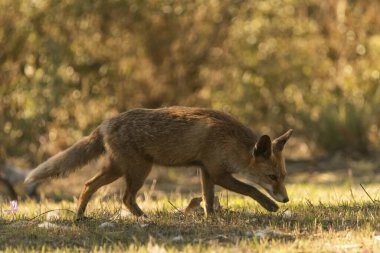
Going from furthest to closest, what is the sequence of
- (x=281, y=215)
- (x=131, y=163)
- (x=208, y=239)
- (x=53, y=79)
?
(x=53, y=79) < (x=131, y=163) < (x=281, y=215) < (x=208, y=239)

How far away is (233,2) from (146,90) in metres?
2.58

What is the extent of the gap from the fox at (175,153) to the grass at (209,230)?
0.30m

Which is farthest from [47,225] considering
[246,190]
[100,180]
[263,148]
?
[263,148]

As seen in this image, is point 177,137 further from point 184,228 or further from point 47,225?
point 47,225

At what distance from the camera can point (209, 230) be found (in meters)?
6.35

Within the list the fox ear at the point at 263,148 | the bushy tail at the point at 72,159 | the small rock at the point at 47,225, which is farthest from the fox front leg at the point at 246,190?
the small rock at the point at 47,225

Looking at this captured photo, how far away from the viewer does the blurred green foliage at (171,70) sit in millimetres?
14148

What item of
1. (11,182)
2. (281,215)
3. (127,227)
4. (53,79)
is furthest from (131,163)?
(53,79)

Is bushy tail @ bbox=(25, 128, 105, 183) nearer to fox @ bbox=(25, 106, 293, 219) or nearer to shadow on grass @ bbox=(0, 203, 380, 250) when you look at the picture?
fox @ bbox=(25, 106, 293, 219)

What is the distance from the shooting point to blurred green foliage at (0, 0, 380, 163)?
14148 mm

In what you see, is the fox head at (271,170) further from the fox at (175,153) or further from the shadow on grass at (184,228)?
the shadow on grass at (184,228)

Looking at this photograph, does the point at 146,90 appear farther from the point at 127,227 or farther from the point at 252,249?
the point at 252,249

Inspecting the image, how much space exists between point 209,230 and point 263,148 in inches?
64.4

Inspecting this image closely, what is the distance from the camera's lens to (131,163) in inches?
303
